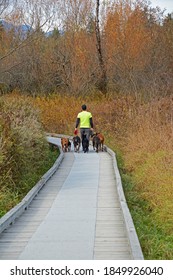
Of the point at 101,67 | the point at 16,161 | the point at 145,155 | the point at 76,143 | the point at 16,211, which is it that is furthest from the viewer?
the point at 101,67

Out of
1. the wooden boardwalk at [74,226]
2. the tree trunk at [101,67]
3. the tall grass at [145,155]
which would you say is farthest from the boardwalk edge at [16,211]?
the tree trunk at [101,67]

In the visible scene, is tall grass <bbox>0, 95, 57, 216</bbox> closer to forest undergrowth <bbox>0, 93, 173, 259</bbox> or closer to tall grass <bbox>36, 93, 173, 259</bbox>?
forest undergrowth <bbox>0, 93, 173, 259</bbox>

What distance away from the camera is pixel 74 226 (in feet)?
26.2

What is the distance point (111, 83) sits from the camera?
34844mm

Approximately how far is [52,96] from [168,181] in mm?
22741

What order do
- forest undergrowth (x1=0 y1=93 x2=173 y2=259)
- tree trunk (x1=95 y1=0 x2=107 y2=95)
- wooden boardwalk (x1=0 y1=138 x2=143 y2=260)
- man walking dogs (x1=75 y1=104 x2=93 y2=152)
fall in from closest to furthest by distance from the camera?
1. wooden boardwalk (x1=0 y1=138 x2=143 y2=260)
2. forest undergrowth (x1=0 y1=93 x2=173 y2=259)
3. man walking dogs (x1=75 y1=104 x2=93 y2=152)
4. tree trunk (x1=95 y1=0 x2=107 y2=95)

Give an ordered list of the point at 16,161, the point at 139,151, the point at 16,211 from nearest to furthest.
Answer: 1. the point at 16,211
2. the point at 16,161
3. the point at 139,151

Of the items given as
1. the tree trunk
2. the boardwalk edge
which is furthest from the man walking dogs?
the tree trunk

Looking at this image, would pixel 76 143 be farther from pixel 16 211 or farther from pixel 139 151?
pixel 16 211

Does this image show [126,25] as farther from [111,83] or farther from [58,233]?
[58,233]

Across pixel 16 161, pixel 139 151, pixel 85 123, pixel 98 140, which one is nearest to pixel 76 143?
pixel 98 140

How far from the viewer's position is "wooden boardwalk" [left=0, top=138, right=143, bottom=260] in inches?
261

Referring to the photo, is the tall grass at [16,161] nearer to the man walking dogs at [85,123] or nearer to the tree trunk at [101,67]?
the man walking dogs at [85,123]
